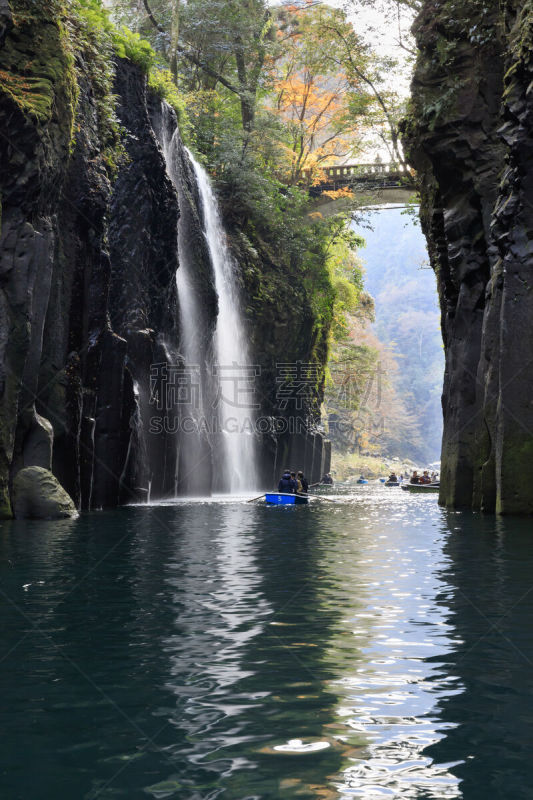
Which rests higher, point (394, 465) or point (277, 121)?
point (277, 121)

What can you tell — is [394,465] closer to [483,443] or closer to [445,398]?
[445,398]

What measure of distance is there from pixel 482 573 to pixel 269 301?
35.0 metres

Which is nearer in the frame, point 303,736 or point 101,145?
point 303,736

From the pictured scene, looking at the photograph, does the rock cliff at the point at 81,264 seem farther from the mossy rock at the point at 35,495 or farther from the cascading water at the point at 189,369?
the cascading water at the point at 189,369

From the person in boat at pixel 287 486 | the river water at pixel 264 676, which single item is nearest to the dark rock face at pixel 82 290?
the person in boat at pixel 287 486

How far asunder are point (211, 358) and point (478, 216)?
14031 mm

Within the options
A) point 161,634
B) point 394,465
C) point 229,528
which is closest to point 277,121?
point 229,528

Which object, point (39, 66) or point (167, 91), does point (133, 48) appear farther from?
point (39, 66)

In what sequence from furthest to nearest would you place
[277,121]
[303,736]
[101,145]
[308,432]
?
[308,432], [277,121], [101,145], [303,736]

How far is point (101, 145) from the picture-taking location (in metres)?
25.8

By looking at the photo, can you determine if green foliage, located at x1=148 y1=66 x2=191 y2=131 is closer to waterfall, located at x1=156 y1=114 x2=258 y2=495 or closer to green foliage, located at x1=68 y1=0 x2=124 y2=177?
waterfall, located at x1=156 y1=114 x2=258 y2=495

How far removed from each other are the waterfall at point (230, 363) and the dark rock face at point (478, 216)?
37.6ft

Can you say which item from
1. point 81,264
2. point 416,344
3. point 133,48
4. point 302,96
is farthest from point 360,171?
point 416,344

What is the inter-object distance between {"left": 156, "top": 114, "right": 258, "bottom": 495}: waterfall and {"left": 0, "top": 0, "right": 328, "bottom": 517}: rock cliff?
2.71 feet
